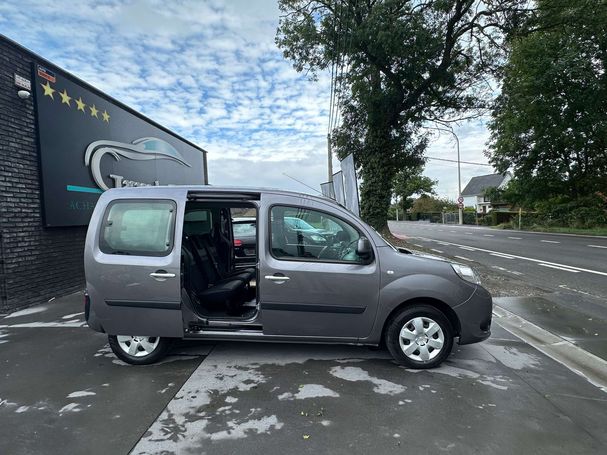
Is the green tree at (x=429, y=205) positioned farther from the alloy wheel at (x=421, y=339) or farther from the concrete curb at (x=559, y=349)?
the alloy wheel at (x=421, y=339)

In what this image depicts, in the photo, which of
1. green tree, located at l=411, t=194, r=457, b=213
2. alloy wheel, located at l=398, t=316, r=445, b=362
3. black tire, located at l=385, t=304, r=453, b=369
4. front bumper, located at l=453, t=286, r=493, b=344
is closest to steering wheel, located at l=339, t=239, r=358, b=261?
black tire, located at l=385, t=304, r=453, b=369

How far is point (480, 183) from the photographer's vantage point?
6906cm

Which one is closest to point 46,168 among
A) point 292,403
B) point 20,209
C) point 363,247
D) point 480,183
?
point 20,209

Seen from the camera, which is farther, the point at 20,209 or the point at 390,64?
the point at 390,64

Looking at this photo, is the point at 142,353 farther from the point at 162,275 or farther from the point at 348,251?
the point at 348,251

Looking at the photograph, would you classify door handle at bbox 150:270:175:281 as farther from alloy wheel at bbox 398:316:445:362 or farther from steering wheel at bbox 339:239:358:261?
alloy wheel at bbox 398:316:445:362

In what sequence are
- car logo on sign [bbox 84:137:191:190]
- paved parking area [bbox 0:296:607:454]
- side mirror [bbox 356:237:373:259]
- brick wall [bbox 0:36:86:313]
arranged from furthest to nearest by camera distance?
car logo on sign [bbox 84:137:191:190] < brick wall [bbox 0:36:86:313] < side mirror [bbox 356:237:373:259] < paved parking area [bbox 0:296:607:454]

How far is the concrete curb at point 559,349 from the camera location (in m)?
3.70

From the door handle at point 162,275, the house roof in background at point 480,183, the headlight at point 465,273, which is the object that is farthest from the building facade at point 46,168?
the house roof in background at point 480,183

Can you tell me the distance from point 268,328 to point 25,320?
4.30 metres

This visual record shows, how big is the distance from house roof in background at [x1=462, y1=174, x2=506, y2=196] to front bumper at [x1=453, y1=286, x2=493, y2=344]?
66401mm

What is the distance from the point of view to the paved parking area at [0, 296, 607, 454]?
2596 mm

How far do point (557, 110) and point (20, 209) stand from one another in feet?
88.9

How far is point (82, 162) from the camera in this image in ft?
24.7
